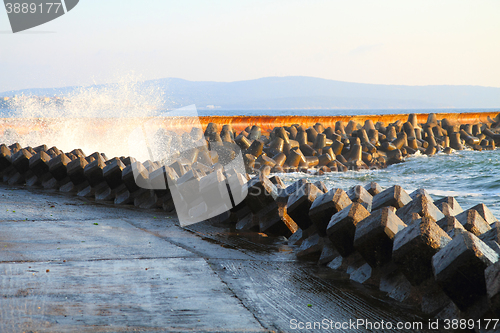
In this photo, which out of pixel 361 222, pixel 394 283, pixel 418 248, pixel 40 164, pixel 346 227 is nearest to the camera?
pixel 418 248

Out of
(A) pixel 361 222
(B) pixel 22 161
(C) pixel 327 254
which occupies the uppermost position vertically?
(A) pixel 361 222

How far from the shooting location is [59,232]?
3.37 metres

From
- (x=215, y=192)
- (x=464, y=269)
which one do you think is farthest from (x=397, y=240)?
(x=215, y=192)

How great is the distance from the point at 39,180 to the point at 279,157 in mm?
6727

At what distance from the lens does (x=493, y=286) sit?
71.1 inches

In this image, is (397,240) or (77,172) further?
(77,172)

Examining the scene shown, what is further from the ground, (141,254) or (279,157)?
(141,254)

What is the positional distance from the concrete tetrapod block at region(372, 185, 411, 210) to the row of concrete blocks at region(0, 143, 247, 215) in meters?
1.27

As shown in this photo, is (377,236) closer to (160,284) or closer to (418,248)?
(418,248)

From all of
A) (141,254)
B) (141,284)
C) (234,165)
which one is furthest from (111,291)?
(234,165)

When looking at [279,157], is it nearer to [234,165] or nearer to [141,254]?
[234,165]

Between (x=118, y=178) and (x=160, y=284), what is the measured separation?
121 inches

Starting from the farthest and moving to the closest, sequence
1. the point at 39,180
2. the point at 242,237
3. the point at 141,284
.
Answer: the point at 39,180
the point at 242,237
the point at 141,284

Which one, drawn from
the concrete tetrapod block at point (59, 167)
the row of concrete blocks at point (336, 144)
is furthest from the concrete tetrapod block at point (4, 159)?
the row of concrete blocks at point (336, 144)
